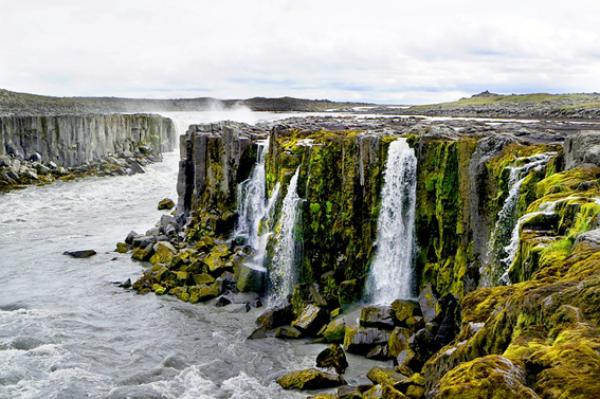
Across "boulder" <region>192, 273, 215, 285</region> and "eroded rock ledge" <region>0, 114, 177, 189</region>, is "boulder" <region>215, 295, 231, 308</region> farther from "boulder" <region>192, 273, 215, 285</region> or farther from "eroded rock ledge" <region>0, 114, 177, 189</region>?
"eroded rock ledge" <region>0, 114, 177, 189</region>

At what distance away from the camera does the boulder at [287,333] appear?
2364cm

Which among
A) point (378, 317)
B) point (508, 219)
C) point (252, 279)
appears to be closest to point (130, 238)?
point (252, 279)

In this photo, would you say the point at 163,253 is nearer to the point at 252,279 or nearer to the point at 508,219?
the point at 252,279

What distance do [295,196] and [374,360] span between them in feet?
36.3

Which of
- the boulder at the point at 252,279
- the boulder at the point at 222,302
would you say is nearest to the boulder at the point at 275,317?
the boulder at the point at 222,302

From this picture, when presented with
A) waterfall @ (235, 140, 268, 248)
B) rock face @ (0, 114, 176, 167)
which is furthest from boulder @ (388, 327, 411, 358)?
rock face @ (0, 114, 176, 167)

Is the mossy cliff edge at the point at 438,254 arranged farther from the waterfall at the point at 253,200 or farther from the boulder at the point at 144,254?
the waterfall at the point at 253,200

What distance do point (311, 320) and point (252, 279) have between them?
19.8 ft

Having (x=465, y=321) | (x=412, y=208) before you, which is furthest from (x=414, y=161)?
(x=465, y=321)

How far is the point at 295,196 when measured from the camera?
29734 mm

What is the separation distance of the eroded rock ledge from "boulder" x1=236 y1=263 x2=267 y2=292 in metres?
39.9

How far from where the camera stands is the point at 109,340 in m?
23.9

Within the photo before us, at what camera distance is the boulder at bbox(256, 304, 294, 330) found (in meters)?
24.7

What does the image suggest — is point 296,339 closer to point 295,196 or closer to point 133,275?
point 295,196
